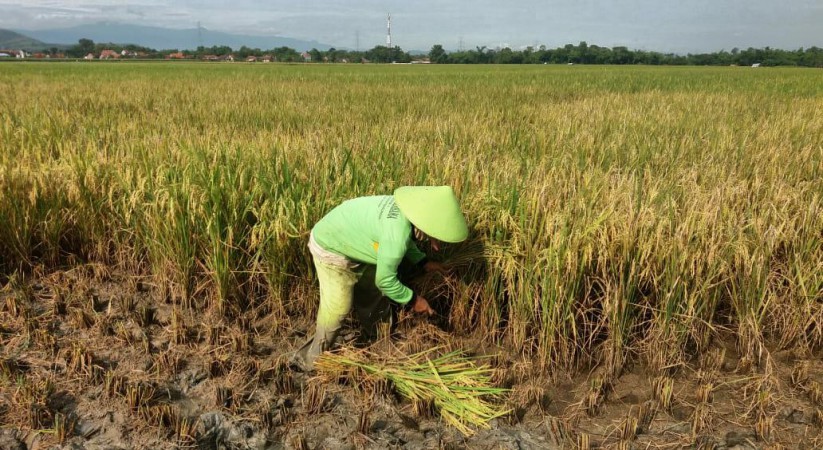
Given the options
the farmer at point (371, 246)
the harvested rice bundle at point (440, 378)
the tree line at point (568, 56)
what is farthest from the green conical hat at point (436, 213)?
the tree line at point (568, 56)

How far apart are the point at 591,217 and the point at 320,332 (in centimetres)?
135

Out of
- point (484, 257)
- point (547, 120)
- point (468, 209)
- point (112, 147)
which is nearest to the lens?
point (484, 257)

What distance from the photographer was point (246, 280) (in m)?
2.50

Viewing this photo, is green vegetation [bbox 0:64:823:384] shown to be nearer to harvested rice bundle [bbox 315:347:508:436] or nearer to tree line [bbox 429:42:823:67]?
harvested rice bundle [bbox 315:347:508:436]

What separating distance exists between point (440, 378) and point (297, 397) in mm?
568

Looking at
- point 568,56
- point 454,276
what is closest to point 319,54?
point 568,56

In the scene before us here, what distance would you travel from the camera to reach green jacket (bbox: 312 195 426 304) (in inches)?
73.5

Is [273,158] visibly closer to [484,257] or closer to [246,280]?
[246,280]

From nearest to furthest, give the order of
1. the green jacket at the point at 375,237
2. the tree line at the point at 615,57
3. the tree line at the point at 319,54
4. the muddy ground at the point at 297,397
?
1. the muddy ground at the point at 297,397
2. the green jacket at the point at 375,237
3. the tree line at the point at 615,57
4. the tree line at the point at 319,54

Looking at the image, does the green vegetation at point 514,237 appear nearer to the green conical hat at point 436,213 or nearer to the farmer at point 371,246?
the farmer at point 371,246

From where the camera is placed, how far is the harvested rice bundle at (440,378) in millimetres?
1823

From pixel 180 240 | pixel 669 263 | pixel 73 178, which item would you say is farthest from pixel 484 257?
pixel 73 178

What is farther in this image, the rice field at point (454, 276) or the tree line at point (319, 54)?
the tree line at point (319, 54)

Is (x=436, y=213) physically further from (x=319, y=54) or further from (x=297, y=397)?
(x=319, y=54)
